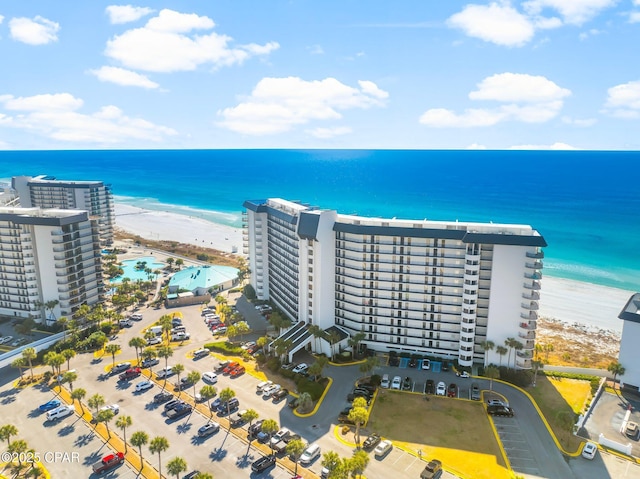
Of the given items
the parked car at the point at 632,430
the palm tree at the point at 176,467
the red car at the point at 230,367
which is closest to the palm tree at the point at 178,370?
the red car at the point at 230,367

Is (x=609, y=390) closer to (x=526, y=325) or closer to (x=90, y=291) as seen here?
(x=526, y=325)

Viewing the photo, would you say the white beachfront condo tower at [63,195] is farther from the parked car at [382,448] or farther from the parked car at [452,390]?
the parked car at [382,448]

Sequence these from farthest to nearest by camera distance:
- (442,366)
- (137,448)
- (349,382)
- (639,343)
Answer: (442,366), (349,382), (639,343), (137,448)

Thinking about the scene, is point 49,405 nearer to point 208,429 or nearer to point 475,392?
point 208,429

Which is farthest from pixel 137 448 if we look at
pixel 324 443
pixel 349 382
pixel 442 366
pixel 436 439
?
pixel 442 366

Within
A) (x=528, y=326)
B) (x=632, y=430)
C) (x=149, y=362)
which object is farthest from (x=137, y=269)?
(x=632, y=430)

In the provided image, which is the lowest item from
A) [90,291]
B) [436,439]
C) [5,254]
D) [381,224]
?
[436,439]
